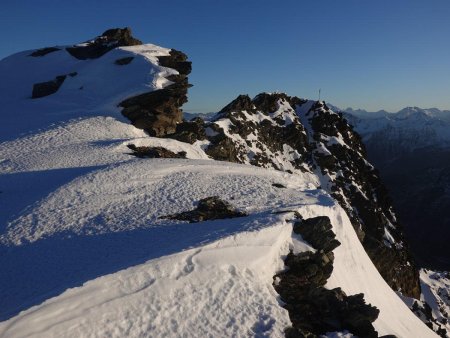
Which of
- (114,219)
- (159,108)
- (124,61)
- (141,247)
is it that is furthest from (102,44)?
(141,247)

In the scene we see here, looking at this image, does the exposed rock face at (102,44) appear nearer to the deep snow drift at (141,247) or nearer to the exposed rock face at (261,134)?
the exposed rock face at (261,134)

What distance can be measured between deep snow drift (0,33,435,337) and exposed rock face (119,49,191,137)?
7647mm

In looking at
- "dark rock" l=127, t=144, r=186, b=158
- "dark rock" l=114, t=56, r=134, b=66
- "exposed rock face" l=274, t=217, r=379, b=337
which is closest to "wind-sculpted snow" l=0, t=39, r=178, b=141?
"dark rock" l=114, t=56, r=134, b=66

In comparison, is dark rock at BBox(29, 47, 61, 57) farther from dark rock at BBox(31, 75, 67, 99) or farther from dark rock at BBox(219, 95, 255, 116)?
dark rock at BBox(219, 95, 255, 116)

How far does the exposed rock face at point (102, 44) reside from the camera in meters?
54.2

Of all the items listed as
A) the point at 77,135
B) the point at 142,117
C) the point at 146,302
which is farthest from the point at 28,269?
the point at 142,117

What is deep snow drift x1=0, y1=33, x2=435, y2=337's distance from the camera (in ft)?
37.3

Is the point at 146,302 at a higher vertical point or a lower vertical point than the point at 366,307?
higher

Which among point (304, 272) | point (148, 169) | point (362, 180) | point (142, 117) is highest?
point (142, 117)

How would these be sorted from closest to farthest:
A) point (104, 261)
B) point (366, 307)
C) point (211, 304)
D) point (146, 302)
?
point (146, 302), point (211, 304), point (104, 261), point (366, 307)

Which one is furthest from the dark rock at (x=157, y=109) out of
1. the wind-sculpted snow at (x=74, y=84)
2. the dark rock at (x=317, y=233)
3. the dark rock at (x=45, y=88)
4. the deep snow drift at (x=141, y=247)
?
the dark rock at (x=317, y=233)

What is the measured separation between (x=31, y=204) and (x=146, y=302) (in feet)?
33.7

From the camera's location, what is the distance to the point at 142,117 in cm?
3944

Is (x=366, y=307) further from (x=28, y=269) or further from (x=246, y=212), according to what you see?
(x=28, y=269)
